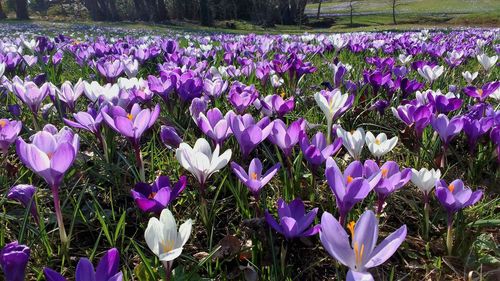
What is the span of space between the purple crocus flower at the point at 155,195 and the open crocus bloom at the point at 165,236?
0.62ft

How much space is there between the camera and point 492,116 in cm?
191

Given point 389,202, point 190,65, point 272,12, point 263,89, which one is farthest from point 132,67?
Answer: point 272,12

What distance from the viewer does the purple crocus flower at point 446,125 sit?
1.79 metres

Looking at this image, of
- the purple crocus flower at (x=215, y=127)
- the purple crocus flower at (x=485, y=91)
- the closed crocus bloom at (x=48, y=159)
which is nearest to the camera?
the closed crocus bloom at (x=48, y=159)

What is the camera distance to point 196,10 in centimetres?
4381

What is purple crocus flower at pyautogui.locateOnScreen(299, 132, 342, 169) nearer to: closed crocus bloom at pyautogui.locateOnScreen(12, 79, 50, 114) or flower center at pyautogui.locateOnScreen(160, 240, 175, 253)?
flower center at pyautogui.locateOnScreen(160, 240, 175, 253)

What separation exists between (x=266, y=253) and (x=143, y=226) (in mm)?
407

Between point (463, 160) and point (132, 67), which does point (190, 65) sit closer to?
point (132, 67)

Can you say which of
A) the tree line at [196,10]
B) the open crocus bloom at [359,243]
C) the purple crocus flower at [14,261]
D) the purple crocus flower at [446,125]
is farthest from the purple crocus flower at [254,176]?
the tree line at [196,10]

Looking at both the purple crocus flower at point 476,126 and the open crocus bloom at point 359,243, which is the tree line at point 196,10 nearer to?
the purple crocus flower at point 476,126

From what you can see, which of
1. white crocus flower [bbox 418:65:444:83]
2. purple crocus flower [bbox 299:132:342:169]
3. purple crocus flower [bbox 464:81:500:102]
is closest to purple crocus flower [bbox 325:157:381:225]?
purple crocus flower [bbox 299:132:342:169]

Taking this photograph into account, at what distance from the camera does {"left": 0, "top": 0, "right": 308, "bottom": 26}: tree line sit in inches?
1628

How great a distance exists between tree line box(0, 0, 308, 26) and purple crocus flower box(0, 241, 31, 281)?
3899 cm

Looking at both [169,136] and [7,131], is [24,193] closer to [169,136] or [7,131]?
[7,131]
